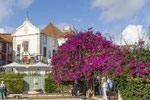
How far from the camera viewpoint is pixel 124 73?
10609 mm

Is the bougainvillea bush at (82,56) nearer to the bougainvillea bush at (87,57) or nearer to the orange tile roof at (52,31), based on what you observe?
the bougainvillea bush at (87,57)

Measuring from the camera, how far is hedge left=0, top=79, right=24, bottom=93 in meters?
22.9

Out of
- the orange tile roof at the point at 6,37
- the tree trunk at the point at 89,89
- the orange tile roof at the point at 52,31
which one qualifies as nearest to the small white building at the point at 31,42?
the orange tile roof at the point at 52,31

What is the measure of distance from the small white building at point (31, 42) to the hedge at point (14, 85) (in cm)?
1520

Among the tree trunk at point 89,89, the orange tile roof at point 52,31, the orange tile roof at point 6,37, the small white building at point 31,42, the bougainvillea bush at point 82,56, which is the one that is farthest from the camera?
the orange tile roof at point 6,37

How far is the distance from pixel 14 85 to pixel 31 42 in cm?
1796

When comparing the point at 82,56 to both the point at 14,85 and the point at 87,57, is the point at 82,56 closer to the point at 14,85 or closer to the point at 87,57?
the point at 87,57

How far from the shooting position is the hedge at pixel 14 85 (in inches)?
901

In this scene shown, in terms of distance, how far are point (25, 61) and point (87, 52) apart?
2509cm

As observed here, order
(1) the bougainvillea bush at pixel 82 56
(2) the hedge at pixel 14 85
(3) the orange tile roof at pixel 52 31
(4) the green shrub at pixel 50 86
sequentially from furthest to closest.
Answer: (3) the orange tile roof at pixel 52 31
(2) the hedge at pixel 14 85
(4) the green shrub at pixel 50 86
(1) the bougainvillea bush at pixel 82 56

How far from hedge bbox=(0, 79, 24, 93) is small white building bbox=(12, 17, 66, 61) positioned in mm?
15203

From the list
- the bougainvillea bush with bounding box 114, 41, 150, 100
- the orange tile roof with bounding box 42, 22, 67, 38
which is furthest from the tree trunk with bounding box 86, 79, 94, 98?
the orange tile roof with bounding box 42, 22, 67, 38

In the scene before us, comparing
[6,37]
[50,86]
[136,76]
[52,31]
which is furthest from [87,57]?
[6,37]

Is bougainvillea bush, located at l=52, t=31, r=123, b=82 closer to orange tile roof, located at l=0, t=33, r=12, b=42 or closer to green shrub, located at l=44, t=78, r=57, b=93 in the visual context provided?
green shrub, located at l=44, t=78, r=57, b=93
